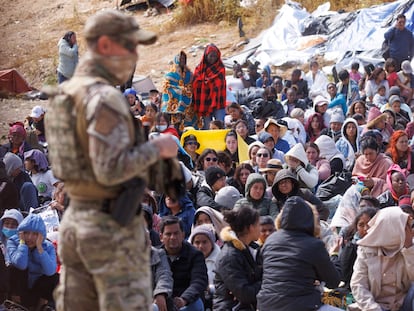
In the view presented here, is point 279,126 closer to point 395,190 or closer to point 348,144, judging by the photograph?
point 348,144

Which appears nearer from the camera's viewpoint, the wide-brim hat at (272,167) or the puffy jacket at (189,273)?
the puffy jacket at (189,273)

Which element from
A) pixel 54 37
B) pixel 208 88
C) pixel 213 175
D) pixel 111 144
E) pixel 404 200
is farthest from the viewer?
pixel 54 37

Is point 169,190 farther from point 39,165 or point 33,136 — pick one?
point 33,136

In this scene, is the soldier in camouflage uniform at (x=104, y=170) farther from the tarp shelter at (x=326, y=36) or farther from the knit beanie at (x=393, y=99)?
the tarp shelter at (x=326, y=36)

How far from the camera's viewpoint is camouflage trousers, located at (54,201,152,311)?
3.55 meters

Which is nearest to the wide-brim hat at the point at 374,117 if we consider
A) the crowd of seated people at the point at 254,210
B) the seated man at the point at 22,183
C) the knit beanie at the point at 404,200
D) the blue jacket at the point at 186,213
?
the crowd of seated people at the point at 254,210

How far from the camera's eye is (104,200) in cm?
356

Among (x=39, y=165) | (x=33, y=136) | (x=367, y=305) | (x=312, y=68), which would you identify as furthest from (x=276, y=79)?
(x=367, y=305)

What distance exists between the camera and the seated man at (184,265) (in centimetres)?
618

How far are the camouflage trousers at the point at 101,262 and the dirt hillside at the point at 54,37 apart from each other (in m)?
13.2

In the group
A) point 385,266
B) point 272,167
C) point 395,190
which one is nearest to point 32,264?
point 385,266

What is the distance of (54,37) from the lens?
76.5ft

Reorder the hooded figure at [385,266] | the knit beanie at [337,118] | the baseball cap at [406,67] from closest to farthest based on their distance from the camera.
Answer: the hooded figure at [385,266]
the knit beanie at [337,118]
the baseball cap at [406,67]

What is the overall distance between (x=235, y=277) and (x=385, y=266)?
1125mm
